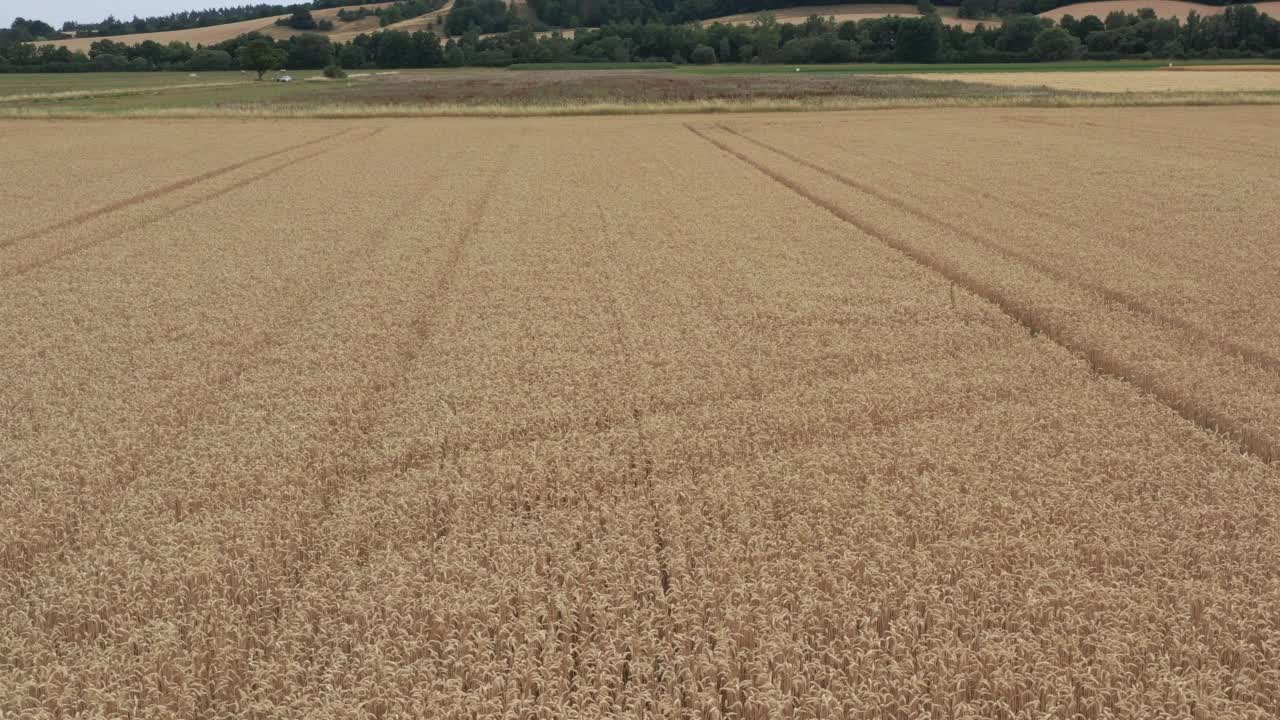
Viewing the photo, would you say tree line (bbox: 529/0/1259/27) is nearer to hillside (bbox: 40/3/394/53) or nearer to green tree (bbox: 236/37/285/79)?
hillside (bbox: 40/3/394/53)

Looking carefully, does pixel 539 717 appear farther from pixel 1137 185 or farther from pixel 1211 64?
pixel 1211 64

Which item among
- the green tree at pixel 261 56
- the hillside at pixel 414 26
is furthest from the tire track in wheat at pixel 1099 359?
the hillside at pixel 414 26

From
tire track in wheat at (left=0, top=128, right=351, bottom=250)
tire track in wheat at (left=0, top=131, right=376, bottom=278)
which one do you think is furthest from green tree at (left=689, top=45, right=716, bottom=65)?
tire track in wheat at (left=0, top=131, right=376, bottom=278)

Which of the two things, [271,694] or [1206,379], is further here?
[1206,379]

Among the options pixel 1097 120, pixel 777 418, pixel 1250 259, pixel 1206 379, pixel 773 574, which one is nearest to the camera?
pixel 773 574

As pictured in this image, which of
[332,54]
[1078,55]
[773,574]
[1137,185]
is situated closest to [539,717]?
[773,574]

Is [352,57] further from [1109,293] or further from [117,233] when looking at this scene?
[1109,293]

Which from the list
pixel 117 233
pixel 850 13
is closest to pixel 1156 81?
pixel 117 233
